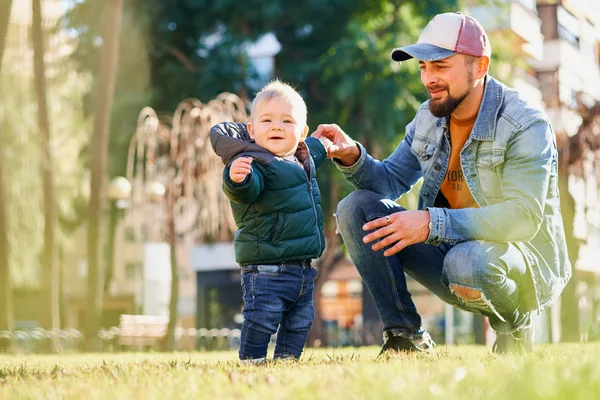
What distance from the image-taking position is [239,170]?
4180mm

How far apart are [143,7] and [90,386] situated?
62.4ft

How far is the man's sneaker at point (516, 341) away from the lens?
4383 millimetres

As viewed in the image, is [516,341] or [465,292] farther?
[516,341]

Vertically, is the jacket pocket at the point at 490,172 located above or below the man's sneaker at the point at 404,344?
above

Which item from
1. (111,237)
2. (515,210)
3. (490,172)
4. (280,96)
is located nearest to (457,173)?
(490,172)

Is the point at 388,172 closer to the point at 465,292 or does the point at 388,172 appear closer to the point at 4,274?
the point at 465,292

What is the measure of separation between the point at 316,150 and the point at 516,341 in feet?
4.59

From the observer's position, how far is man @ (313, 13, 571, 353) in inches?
167

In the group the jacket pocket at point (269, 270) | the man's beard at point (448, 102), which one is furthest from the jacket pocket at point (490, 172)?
the jacket pocket at point (269, 270)

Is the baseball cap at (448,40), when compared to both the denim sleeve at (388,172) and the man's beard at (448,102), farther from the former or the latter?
the denim sleeve at (388,172)

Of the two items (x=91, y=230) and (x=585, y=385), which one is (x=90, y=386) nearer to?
(x=585, y=385)

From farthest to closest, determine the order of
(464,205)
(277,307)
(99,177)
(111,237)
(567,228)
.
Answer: (111,237) → (567,228) → (99,177) → (464,205) → (277,307)

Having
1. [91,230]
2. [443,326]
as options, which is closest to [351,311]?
[443,326]

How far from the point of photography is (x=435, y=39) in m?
4.68
